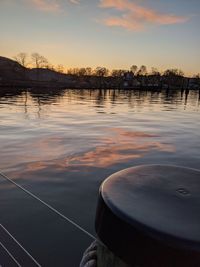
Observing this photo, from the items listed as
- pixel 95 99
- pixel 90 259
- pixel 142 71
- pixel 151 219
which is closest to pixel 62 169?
pixel 90 259

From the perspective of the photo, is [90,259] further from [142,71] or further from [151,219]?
[142,71]

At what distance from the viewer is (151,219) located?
150 centimetres

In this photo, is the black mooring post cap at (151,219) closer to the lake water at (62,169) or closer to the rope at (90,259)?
the rope at (90,259)

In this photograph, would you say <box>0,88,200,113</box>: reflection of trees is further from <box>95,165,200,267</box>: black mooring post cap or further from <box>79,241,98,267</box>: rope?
<box>95,165,200,267</box>: black mooring post cap

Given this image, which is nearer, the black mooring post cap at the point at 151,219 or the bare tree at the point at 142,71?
the black mooring post cap at the point at 151,219

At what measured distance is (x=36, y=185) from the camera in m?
6.99

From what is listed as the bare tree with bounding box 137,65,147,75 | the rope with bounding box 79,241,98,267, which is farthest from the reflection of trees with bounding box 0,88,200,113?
the bare tree with bounding box 137,65,147,75

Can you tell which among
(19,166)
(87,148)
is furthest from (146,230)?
(87,148)

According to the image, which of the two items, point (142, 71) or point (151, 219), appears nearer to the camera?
point (151, 219)

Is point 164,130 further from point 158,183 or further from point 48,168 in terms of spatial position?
point 158,183

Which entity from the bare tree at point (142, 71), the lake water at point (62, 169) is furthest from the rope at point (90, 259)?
the bare tree at point (142, 71)

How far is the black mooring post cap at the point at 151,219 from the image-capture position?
4.54ft

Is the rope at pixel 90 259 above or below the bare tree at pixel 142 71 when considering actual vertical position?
below

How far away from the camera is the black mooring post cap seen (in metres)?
1.38
